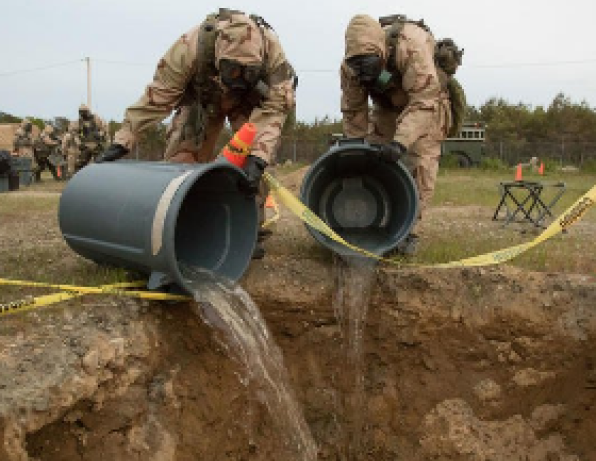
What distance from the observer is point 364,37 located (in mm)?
3826

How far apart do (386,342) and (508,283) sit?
782mm

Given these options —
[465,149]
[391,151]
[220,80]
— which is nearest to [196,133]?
[220,80]

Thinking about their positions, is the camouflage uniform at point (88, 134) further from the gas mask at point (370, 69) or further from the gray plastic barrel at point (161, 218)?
the gas mask at point (370, 69)

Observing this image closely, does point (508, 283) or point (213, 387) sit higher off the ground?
point (508, 283)

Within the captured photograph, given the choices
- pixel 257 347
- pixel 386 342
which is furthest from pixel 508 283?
pixel 257 347

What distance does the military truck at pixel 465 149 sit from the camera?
19328mm

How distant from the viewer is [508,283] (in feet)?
12.1

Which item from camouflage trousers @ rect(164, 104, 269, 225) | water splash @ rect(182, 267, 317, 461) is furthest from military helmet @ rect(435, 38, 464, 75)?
water splash @ rect(182, 267, 317, 461)

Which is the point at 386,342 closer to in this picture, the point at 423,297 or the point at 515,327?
the point at 423,297

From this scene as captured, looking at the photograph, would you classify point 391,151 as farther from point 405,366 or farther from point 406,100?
point 405,366

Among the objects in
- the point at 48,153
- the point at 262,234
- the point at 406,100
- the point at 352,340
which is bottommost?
the point at 352,340

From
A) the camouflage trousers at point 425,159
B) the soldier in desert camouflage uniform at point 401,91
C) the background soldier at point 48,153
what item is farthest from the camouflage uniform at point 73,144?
the camouflage trousers at point 425,159

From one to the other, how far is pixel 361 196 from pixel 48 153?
12.1 metres

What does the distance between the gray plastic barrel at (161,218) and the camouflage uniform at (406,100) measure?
3.71 feet
